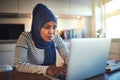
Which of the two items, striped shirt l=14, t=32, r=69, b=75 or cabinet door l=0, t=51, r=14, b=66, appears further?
cabinet door l=0, t=51, r=14, b=66

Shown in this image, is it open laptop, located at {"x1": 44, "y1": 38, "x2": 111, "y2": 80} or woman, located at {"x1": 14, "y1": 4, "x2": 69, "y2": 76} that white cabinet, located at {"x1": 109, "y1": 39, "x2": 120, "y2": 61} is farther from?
open laptop, located at {"x1": 44, "y1": 38, "x2": 111, "y2": 80}

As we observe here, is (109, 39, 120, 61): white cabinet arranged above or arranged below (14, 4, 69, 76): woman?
below

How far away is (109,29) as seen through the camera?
379 centimetres

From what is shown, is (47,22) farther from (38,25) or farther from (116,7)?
(116,7)

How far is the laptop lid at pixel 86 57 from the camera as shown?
2.61 ft

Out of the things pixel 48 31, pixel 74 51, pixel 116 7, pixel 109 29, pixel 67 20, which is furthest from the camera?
pixel 67 20

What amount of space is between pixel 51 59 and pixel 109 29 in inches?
108

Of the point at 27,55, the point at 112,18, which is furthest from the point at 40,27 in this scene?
the point at 112,18

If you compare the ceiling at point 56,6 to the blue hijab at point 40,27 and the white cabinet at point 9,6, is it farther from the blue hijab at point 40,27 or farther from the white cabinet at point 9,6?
the blue hijab at point 40,27

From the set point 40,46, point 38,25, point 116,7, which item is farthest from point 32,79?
point 116,7

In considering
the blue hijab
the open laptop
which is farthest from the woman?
the open laptop

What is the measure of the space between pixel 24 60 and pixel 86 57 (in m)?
0.56

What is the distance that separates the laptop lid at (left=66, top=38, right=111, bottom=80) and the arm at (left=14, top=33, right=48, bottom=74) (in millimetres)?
275

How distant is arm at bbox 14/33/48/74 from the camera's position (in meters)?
1.05
